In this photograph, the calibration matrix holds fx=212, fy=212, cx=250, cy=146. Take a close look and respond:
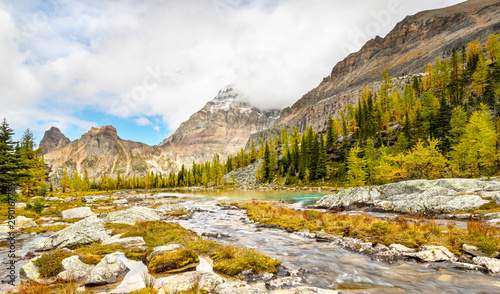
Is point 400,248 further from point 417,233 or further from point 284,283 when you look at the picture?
point 284,283

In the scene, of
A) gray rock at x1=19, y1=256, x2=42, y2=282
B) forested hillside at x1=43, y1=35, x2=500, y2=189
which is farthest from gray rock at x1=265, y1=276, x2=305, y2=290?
forested hillside at x1=43, y1=35, x2=500, y2=189

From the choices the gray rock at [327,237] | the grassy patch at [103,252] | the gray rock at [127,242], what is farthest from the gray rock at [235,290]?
the gray rock at [327,237]

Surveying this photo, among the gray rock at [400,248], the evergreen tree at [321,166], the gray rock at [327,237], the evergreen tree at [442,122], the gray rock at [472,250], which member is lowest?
the gray rock at [327,237]

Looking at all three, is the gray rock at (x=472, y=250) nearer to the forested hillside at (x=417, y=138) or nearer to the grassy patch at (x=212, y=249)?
the grassy patch at (x=212, y=249)

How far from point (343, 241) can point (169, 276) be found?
36.2 feet

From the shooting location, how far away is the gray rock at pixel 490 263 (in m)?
8.83

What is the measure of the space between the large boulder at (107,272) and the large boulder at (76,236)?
245 inches

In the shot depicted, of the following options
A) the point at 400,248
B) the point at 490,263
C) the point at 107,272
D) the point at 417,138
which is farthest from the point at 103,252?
the point at 417,138

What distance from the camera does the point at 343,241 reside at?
14266 millimetres

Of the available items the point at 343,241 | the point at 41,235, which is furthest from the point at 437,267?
the point at 41,235

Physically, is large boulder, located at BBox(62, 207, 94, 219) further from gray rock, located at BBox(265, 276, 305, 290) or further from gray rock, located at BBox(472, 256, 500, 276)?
gray rock, located at BBox(472, 256, 500, 276)

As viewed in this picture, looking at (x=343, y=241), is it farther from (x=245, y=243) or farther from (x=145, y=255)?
(x=145, y=255)

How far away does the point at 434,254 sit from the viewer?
1069 centimetres

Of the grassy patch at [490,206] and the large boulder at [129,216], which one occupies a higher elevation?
the grassy patch at [490,206]
